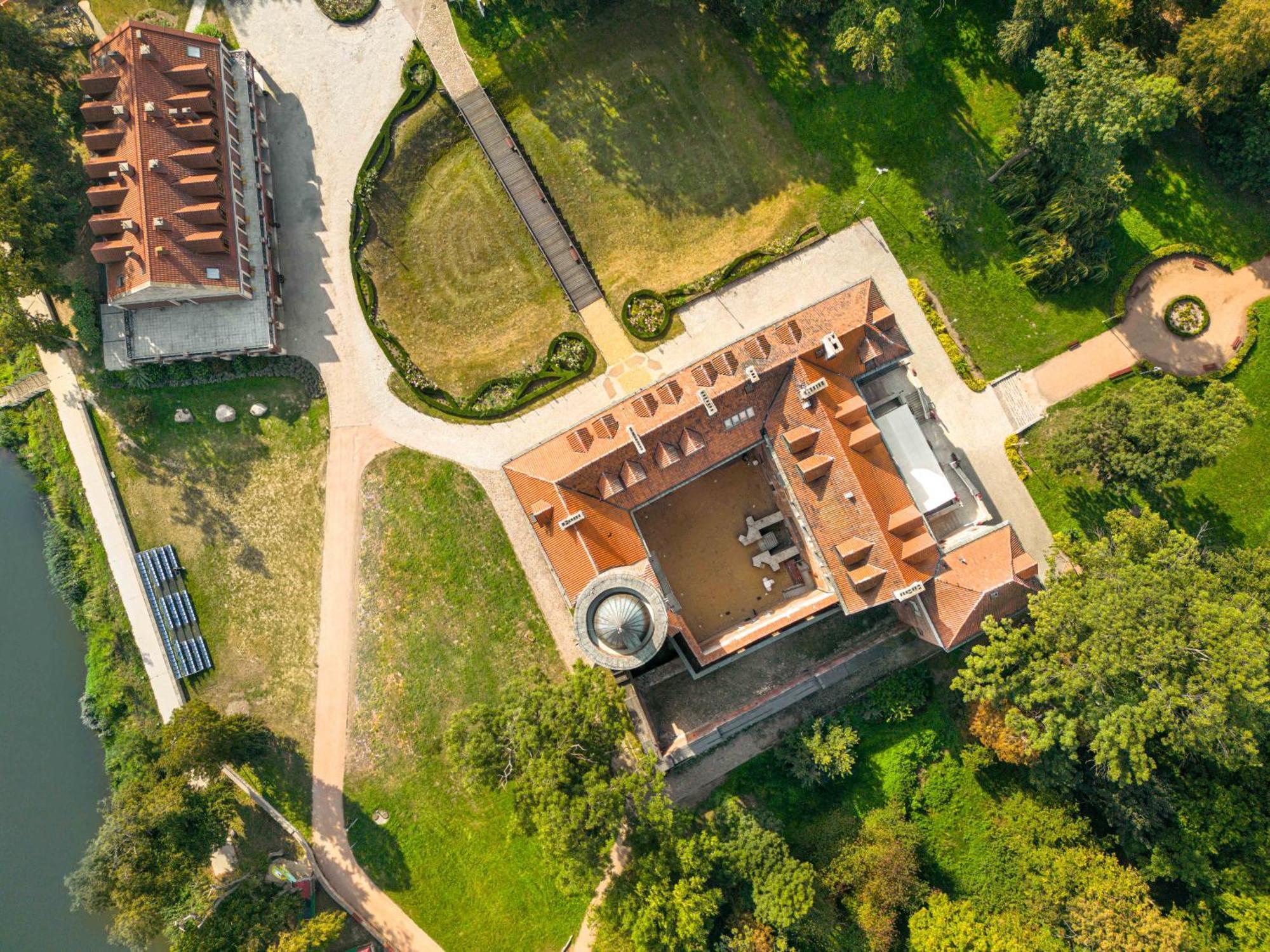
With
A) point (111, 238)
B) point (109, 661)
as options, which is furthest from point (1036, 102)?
point (109, 661)

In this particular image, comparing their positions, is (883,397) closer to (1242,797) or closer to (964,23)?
(964,23)

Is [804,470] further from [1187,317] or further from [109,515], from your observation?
[109,515]

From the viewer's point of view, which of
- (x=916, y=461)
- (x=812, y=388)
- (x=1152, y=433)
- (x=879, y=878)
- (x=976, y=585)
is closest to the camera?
(x=812, y=388)

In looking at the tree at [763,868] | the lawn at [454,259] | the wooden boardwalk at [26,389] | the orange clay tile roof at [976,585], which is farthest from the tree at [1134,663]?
the wooden boardwalk at [26,389]

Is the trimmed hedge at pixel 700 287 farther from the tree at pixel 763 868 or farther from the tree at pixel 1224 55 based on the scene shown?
the tree at pixel 763 868

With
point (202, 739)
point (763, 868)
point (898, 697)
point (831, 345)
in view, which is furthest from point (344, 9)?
point (763, 868)

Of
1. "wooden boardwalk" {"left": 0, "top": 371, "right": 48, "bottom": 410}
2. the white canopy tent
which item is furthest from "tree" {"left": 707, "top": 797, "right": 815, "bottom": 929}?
"wooden boardwalk" {"left": 0, "top": 371, "right": 48, "bottom": 410}
